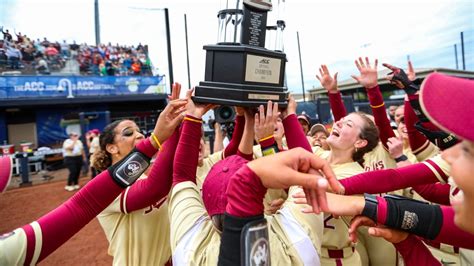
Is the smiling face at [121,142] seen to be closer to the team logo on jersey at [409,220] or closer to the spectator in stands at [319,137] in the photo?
the team logo on jersey at [409,220]

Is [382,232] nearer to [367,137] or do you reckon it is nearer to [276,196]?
[276,196]

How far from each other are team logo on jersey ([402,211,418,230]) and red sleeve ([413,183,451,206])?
81cm

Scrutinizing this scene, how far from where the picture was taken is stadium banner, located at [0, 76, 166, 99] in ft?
48.2

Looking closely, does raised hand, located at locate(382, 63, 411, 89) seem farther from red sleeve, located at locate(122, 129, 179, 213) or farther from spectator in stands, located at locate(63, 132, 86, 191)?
spectator in stands, located at locate(63, 132, 86, 191)

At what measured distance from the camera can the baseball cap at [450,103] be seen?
2.32ft

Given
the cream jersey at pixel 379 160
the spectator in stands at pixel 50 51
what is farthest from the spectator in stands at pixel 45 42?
the cream jersey at pixel 379 160

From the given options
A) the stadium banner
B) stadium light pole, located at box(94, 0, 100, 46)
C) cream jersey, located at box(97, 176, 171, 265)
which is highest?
stadium light pole, located at box(94, 0, 100, 46)

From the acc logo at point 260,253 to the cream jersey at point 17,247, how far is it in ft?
2.83

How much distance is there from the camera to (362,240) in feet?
7.02

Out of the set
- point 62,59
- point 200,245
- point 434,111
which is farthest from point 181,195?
point 62,59

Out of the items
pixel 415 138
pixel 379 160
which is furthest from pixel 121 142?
pixel 415 138

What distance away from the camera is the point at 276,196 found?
2.21 m

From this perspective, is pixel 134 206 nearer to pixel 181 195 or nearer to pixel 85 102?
pixel 181 195

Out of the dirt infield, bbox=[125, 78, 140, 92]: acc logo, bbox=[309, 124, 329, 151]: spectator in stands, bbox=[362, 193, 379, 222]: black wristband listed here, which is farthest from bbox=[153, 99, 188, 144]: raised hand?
bbox=[125, 78, 140, 92]: acc logo
